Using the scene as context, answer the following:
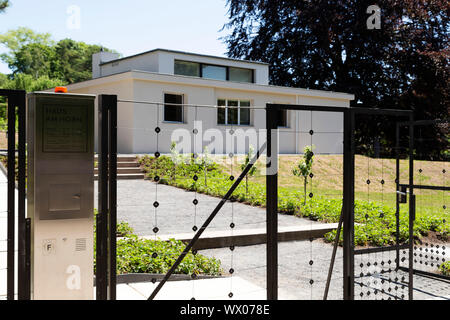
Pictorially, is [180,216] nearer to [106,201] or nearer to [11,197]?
[106,201]

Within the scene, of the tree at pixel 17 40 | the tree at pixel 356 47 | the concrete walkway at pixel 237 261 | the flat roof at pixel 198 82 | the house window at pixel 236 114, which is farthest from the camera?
the tree at pixel 17 40

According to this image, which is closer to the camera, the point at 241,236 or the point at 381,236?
the point at 241,236

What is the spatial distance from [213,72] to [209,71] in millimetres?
231

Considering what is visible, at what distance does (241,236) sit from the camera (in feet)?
22.1

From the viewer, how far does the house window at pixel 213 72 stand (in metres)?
21.3

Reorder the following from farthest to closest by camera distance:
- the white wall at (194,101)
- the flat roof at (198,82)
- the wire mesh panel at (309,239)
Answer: the flat roof at (198,82), the white wall at (194,101), the wire mesh panel at (309,239)

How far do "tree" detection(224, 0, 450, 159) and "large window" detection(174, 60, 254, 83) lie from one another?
7.18 metres

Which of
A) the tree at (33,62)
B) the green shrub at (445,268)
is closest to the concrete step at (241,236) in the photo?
the green shrub at (445,268)

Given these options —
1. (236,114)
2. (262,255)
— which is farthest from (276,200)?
(236,114)

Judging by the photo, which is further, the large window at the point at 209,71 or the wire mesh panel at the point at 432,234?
the large window at the point at 209,71

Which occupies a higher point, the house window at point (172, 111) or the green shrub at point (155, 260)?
the house window at point (172, 111)

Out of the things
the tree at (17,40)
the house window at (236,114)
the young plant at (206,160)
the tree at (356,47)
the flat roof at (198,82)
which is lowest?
the young plant at (206,160)

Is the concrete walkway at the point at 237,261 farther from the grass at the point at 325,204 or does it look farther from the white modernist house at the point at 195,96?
the white modernist house at the point at 195,96
